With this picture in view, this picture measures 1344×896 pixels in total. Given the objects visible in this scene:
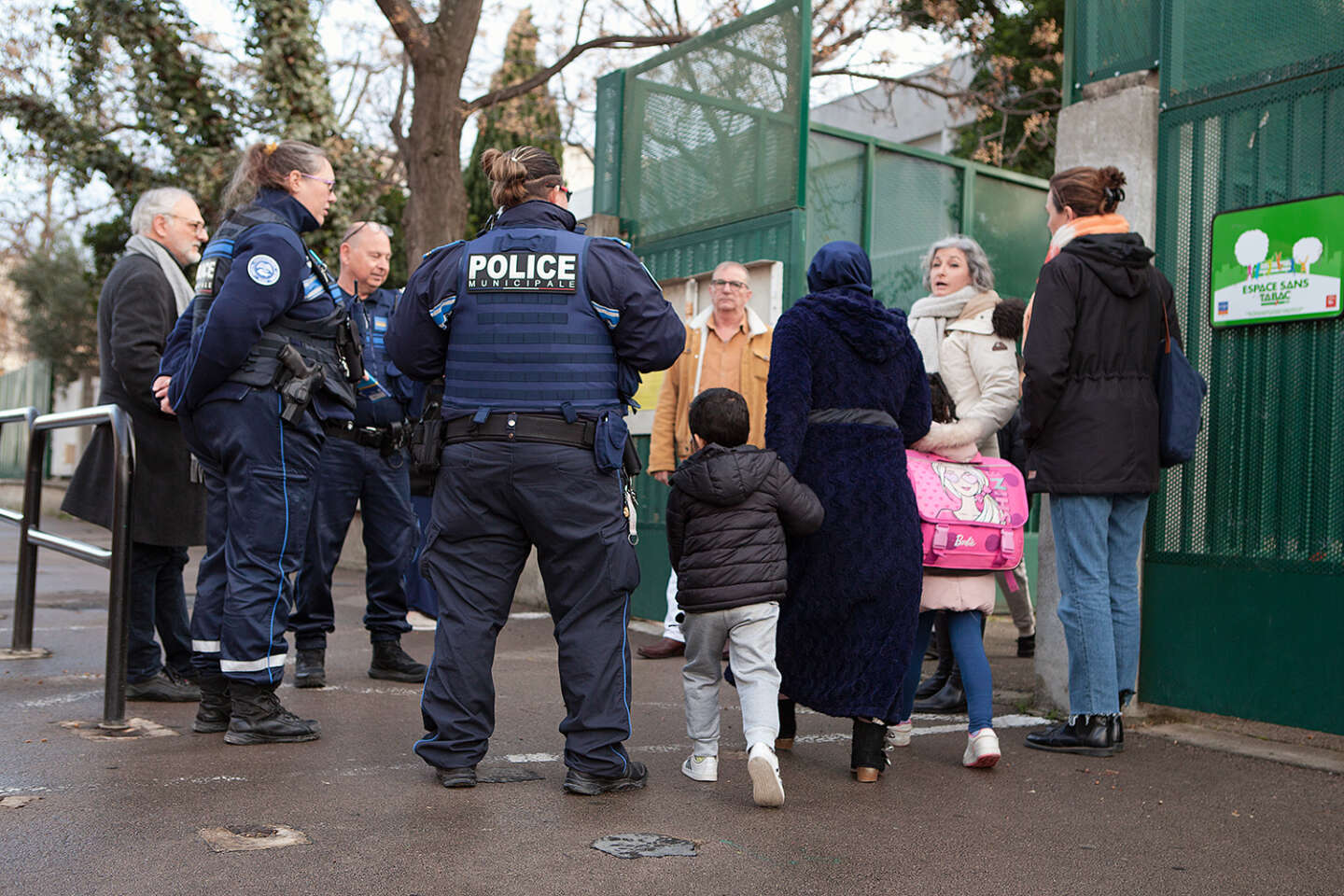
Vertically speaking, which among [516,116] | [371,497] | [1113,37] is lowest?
[371,497]

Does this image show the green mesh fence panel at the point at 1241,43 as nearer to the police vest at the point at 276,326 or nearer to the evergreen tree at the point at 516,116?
the police vest at the point at 276,326

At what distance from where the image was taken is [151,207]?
559 centimetres

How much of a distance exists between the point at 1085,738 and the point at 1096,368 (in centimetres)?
139

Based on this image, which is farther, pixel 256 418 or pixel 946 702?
pixel 946 702

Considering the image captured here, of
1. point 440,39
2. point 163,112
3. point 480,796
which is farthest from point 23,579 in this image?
point 163,112

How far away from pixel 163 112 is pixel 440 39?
562 centimetres

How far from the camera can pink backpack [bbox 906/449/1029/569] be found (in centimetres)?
454

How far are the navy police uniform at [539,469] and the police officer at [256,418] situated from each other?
82cm

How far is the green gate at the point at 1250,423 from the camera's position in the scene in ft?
16.1

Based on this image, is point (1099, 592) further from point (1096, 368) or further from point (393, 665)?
point (393, 665)

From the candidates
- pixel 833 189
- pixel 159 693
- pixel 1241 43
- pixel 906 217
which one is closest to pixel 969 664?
pixel 1241 43

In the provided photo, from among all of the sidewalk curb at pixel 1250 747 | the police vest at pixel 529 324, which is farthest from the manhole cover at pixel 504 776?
the sidewalk curb at pixel 1250 747

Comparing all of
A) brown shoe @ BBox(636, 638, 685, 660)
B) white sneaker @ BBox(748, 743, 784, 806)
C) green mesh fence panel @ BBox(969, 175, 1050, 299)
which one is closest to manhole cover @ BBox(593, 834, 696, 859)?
white sneaker @ BBox(748, 743, 784, 806)

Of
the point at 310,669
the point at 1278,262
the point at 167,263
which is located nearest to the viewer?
the point at 1278,262
